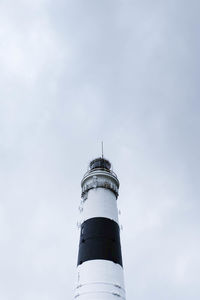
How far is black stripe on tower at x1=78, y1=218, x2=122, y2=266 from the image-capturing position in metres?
19.6

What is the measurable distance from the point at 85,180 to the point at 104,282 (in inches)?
358

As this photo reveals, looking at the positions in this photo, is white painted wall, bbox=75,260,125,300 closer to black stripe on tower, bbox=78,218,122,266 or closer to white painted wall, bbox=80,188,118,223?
black stripe on tower, bbox=78,218,122,266

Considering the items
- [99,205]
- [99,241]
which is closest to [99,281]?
[99,241]

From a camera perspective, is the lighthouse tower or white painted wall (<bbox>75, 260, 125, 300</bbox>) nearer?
white painted wall (<bbox>75, 260, 125, 300</bbox>)

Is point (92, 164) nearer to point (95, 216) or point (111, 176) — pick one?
point (111, 176)

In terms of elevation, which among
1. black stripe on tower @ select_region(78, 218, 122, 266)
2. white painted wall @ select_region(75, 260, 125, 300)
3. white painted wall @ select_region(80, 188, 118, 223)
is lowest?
white painted wall @ select_region(75, 260, 125, 300)

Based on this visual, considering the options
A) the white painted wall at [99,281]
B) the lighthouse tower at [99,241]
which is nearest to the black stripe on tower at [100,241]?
the lighthouse tower at [99,241]

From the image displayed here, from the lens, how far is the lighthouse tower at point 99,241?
18188 millimetres

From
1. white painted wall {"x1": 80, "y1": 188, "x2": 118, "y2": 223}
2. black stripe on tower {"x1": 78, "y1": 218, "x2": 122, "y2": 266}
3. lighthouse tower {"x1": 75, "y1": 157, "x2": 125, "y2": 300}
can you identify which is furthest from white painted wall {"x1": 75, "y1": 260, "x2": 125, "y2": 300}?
white painted wall {"x1": 80, "y1": 188, "x2": 118, "y2": 223}

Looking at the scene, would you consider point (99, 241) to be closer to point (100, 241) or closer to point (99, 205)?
point (100, 241)

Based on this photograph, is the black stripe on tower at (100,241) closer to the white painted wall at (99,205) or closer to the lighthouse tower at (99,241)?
the lighthouse tower at (99,241)

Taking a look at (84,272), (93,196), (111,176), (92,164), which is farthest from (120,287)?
(92,164)

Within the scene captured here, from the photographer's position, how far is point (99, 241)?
20.2 metres

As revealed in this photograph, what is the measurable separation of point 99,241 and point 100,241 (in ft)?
0.24
